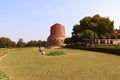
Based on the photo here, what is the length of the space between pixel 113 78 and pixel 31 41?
85.1 m

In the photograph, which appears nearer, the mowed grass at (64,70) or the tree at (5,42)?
the mowed grass at (64,70)

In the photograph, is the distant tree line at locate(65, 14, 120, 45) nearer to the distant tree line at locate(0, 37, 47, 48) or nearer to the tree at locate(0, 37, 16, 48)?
the distant tree line at locate(0, 37, 47, 48)

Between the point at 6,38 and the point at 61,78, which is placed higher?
the point at 6,38

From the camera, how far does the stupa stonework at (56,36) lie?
84969 mm

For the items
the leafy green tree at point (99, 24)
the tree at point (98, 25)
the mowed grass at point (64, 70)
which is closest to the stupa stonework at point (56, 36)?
the tree at point (98, 25)

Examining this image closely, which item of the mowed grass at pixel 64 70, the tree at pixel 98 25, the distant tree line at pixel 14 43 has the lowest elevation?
the mowed grass at pixel 64 70

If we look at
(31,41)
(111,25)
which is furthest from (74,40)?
(31,41)

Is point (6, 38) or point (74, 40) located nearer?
point (74, 40)

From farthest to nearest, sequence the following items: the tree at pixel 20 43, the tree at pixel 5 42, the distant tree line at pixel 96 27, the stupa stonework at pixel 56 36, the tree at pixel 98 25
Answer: the tree at pixel 20 43, the tree at pixel 5 42, the stupa stonework at pixel 56 36, the tree at pixel 98 25, the distant tree line at pixel 96 27

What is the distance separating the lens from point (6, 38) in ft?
289

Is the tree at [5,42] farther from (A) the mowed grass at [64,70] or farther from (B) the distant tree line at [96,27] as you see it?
(A) the mowed grass at [64,70]

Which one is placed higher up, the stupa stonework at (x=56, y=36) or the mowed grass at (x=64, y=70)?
the stupa stonework at (x=56, y=36)

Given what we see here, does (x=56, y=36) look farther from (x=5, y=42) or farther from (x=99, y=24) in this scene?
(x=99, y=24)

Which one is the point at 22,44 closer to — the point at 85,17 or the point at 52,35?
the point at 52,35
